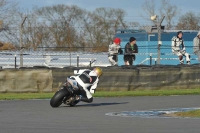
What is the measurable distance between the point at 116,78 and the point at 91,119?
1001cm

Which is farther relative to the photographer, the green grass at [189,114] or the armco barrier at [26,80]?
the armco barrier at [26,80]

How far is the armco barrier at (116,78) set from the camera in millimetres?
23125

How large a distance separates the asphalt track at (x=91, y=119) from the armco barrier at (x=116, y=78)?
3817 mm

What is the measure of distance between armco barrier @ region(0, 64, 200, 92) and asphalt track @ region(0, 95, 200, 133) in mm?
3817

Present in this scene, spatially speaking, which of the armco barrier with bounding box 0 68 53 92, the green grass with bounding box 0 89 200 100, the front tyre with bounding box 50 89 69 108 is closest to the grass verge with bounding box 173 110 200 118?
the front tyre with bounding box 50 89 69 108

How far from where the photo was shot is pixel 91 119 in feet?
44.1

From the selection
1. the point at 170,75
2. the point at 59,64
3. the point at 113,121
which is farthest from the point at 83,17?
the point at 113,121

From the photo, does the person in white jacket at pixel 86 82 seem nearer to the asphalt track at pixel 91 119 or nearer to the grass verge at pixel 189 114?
the asphalt track at pixel 91 119

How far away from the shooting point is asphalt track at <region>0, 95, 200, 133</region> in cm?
1140

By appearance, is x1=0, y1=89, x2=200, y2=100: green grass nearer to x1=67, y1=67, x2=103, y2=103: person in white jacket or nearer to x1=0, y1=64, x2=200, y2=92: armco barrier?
x1=0, y1=64, x2=200, y2=92: armco barrier

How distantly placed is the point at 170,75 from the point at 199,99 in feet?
13.5

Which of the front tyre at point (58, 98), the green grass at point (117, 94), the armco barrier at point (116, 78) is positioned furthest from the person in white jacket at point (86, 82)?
the armco barrier at point (116, 78)

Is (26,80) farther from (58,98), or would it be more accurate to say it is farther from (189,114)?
(189,114)

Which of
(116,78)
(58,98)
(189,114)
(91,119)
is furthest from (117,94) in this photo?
(91,119)
